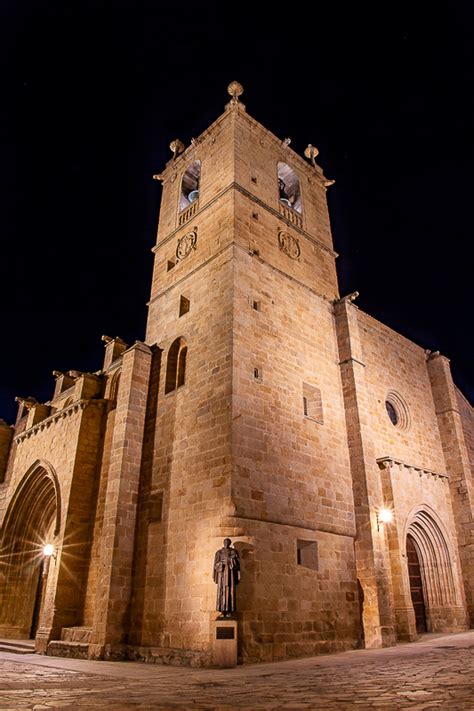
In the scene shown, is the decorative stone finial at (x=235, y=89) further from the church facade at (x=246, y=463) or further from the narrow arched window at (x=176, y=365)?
the narrow arched window at (x=176, y=365)

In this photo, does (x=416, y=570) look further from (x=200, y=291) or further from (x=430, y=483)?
(x=200, y=291)

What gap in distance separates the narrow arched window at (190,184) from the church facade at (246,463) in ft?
0.27

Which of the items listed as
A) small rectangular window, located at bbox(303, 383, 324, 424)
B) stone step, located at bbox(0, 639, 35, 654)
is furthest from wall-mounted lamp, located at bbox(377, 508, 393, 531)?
stone step, located at bbox(0, 639, 35, 654)

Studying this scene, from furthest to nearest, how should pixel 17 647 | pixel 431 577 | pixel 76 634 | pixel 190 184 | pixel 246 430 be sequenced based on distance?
pixel 190 184 → pixel 431 577 → pixel 17 647 → pixel 76 634 → pixel 246 430

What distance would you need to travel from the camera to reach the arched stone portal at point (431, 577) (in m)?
13.9

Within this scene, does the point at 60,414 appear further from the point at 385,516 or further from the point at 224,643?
the point at 385,516

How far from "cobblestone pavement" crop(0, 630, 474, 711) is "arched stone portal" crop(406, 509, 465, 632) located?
4.95 metres

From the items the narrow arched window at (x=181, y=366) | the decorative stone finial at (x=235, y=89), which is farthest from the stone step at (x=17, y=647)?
the decorative stone finial at (x=235, y=89)

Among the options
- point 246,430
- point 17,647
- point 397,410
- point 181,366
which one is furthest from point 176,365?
point 17,647

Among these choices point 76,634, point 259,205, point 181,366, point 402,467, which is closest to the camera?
point 76,634

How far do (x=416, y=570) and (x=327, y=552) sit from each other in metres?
4.83

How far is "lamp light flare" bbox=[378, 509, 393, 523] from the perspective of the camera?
12.6 meters

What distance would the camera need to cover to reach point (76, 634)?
11375 mm

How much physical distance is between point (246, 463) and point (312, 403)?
11.2 feet
